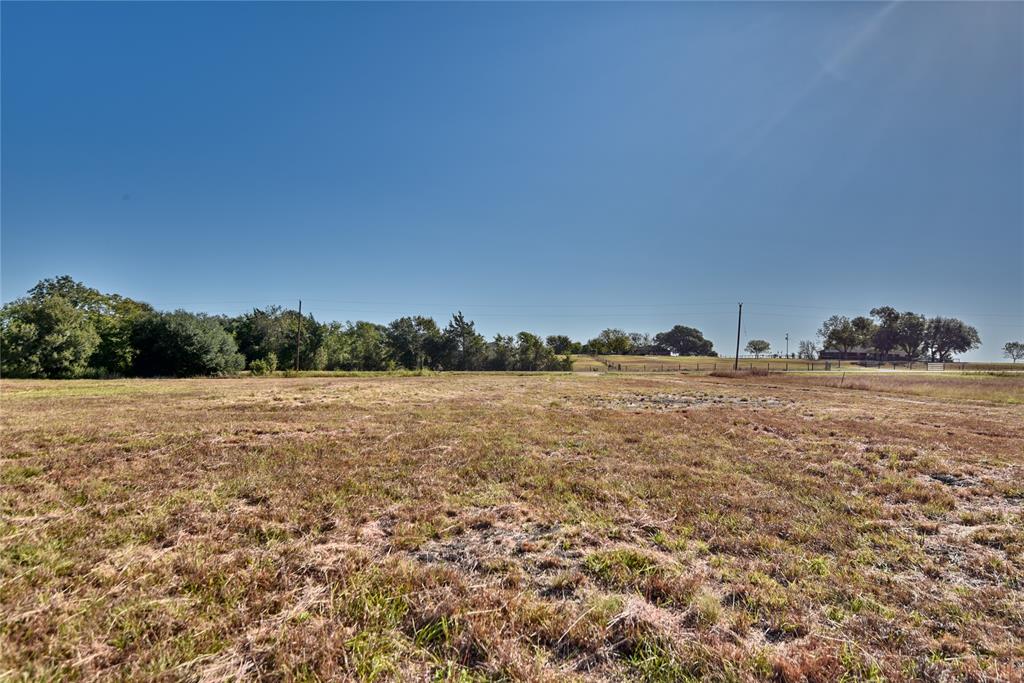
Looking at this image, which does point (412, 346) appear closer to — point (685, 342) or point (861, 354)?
point (685, 342)

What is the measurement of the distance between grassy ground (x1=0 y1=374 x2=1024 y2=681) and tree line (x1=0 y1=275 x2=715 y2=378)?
31.2 metres

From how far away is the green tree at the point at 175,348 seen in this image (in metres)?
32.0

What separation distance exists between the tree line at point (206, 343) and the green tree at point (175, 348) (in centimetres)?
8

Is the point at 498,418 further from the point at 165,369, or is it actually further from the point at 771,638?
the point at 165,369

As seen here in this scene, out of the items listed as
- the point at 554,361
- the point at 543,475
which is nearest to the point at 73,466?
the point at 543,475

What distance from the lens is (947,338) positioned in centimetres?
9256

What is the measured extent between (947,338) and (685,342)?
58347 millimetres

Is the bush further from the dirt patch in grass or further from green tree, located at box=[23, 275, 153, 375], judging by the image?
the dirt patch in grass

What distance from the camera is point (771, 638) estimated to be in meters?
2.28

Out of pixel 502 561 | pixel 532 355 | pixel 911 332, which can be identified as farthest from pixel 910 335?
pixel 502 561

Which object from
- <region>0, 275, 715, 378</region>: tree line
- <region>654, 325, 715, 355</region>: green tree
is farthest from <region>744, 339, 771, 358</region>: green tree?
<region>0, 275, 715, 378</region>: tree line

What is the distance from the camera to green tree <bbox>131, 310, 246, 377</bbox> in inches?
1260

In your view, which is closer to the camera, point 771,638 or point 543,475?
point 771,638

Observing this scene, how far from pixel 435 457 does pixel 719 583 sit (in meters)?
4.50
